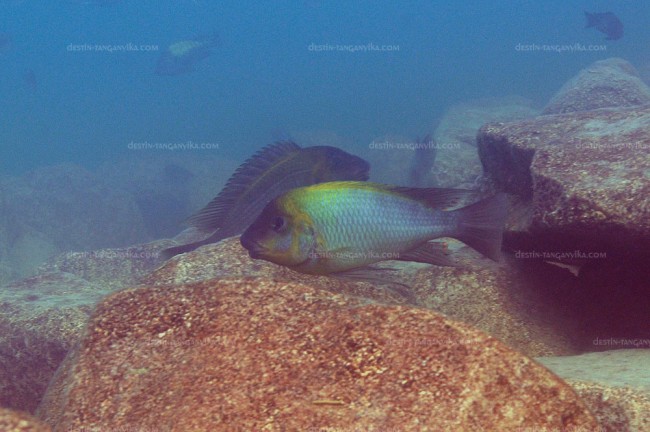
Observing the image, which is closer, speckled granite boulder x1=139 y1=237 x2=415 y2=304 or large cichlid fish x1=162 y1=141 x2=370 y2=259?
speckled granite boulder x1=139 y1=237 x2=415 y2=304

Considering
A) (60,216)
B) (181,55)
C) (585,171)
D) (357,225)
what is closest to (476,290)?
(585,171)

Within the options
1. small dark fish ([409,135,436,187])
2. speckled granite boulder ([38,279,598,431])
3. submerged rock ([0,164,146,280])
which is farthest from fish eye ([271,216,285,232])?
submerged rock ([0,164,146,280])

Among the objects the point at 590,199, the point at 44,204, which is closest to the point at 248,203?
the point at 590,199

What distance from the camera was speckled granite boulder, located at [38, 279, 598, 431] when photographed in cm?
177

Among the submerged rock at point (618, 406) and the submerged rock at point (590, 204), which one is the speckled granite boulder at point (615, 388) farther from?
the submerged rock at point (590, 204)

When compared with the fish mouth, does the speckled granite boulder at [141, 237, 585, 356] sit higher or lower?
lower

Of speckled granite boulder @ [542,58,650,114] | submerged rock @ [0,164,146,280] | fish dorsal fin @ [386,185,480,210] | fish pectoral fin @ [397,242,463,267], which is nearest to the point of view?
fish dorsal fin @ [386,185,480,210]

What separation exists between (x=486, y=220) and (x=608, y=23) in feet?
46.3

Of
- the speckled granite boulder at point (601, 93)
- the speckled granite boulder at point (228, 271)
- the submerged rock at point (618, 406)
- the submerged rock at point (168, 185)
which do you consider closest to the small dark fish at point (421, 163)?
the speckled granite boulder at point (601, 93)

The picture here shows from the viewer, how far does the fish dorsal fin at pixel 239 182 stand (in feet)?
14.1

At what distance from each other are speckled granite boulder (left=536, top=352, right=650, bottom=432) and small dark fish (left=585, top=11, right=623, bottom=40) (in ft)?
45.8

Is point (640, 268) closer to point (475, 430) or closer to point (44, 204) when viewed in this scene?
point (475, 430)

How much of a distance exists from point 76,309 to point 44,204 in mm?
13936

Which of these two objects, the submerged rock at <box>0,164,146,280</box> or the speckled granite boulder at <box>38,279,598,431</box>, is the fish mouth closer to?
the speckled granite boulder at <box>38,279,598,431</box>
